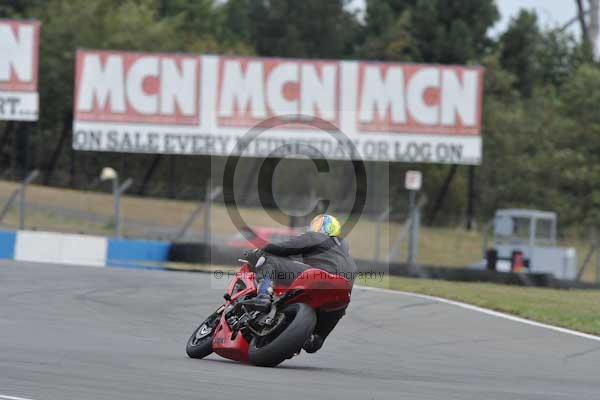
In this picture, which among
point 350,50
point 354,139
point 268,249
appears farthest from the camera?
point 350,50

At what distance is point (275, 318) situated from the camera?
9.87m

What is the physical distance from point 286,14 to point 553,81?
1660cm

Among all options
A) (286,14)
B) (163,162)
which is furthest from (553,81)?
(163,162)

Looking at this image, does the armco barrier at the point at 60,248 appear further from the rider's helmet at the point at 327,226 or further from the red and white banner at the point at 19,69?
the rider's helmet at the point at 327,226

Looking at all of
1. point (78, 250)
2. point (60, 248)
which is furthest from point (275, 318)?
point (78, 250)

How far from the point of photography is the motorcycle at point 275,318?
31.8 ft

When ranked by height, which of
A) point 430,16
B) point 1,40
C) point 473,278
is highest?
point 430,16

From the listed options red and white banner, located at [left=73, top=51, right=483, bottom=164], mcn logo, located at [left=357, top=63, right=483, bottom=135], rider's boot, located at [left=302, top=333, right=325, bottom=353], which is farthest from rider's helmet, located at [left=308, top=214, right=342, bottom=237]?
mcn logo, located at [left=357, top=63, right=483, bottom=135]

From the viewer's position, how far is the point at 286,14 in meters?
75.2

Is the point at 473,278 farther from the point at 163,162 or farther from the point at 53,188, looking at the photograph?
the point at 163,162

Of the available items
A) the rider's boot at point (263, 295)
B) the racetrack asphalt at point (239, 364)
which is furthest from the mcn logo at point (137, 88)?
the rider's boot at point (263, 295)

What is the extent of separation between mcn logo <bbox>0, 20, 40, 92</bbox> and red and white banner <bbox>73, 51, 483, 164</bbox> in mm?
1356

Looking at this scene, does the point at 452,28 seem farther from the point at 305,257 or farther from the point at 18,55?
the point at 305,257

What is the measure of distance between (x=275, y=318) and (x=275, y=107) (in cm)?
2512
